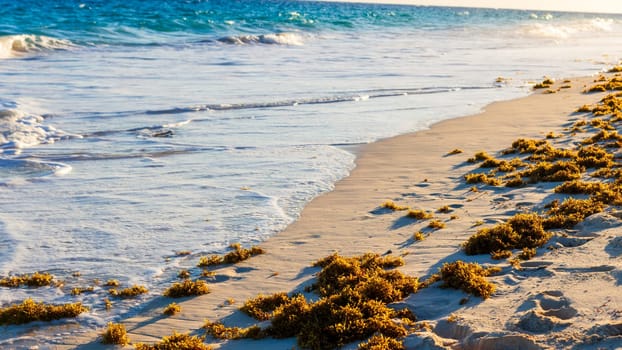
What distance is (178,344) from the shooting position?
15.9 ft

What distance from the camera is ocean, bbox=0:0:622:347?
7020mm

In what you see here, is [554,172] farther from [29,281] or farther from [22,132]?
[22,132]

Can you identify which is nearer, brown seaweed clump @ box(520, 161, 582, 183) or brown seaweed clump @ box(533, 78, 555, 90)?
brown seaweed clump @ box(520, 161, 582, 183)

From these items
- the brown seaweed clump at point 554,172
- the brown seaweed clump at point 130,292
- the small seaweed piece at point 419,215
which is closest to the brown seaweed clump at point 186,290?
the brown seaweed clump at point 130,292

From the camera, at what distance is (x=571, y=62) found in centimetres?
2928

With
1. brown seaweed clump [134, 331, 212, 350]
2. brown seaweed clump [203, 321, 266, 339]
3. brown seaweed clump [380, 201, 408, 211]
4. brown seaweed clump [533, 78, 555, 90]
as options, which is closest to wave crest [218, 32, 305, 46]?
brown seaweed clump [533, 78, 555, 90]

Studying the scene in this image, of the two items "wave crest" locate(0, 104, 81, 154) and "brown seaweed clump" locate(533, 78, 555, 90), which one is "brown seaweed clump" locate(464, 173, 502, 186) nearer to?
"wave crest" locate(0, 104, 81, 154)

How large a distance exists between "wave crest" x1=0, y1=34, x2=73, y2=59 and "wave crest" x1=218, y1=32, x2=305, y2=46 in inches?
366

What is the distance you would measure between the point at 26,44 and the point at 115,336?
29503 millimetres

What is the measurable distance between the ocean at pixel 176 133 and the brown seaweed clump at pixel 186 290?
249 millimetres

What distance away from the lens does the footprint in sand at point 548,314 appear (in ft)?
14.6

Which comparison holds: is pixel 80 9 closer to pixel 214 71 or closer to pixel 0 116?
pixel 214 71

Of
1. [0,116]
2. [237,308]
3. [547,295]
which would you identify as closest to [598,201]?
[547,295]

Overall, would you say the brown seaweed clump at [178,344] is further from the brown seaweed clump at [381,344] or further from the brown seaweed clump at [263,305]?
the brown seaweed clump at [381,344]
